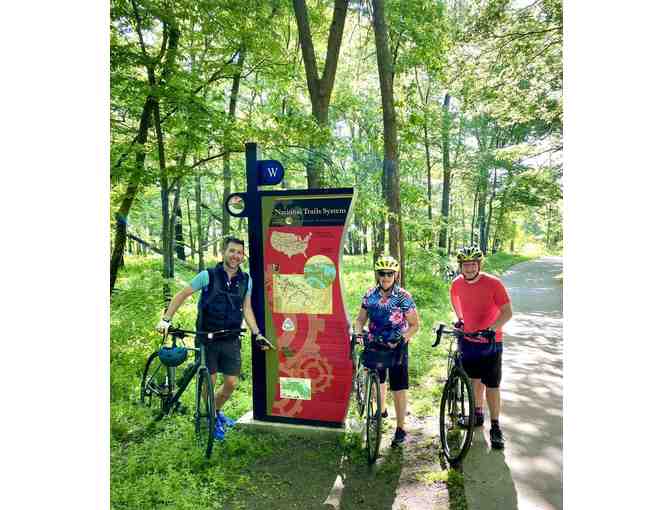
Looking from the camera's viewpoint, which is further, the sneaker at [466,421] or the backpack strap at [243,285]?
the backpack strap at [243,285]

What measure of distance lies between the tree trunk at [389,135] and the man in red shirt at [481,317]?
1771mm

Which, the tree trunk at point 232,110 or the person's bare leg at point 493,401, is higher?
the tree trunk at point 232,110

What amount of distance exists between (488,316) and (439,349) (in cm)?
192

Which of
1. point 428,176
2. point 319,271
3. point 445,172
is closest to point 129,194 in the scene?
A: point 319,271

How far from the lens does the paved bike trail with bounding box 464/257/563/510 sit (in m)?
2.76

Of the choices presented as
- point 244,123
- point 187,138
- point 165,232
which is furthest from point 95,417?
point 244,123

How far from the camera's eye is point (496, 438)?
120 inches

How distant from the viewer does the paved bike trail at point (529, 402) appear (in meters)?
2.76

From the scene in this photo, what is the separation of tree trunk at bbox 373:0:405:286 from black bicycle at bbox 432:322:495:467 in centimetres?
187

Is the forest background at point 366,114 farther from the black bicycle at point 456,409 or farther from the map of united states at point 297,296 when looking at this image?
the map of united states at point 297,296

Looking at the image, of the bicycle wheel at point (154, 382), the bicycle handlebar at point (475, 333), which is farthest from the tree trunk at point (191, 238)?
the bicycle handlebar at point (475, 333)

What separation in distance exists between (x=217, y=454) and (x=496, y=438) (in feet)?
6.47

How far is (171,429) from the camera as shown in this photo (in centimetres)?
363

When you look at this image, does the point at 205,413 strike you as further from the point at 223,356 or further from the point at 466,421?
the point at 466,421
